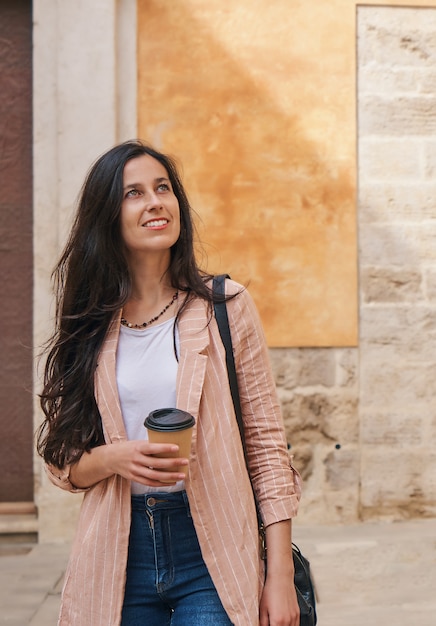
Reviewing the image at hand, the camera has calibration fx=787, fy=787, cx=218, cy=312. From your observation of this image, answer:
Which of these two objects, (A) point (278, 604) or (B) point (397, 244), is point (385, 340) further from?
(A) point (278, 604)

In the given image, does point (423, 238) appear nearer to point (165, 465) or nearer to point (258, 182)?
point (258, 182)

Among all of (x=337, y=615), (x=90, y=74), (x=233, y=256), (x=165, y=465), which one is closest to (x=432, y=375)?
(x=233, y=256)

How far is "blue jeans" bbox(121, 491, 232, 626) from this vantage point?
178 centimetres

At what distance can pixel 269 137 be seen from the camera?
15.9 feet

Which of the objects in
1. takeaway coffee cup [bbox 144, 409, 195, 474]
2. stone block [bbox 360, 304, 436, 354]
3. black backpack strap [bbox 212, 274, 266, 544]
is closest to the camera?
takeaway coffee cup [bbox 144, 409, 195, 474]

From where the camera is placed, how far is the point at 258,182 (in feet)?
15.9

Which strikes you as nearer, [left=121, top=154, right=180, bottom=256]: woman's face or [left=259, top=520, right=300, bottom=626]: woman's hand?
[left=259, top=520, right=300, bottom=626]: woman's hand

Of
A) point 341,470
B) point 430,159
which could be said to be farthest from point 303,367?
point 430,159

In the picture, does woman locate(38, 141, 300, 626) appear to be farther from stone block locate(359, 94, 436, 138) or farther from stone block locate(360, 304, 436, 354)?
stone block locate(359, 94, 436, 138)

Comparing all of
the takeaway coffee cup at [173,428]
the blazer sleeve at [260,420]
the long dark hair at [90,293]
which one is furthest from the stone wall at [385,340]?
the takeaway coffee cup at [173,428]

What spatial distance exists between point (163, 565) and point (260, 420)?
0.40 m

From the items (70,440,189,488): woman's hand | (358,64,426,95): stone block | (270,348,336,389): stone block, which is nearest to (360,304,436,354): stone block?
(270,348,336,389): stone block

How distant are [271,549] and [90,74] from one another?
3.63 m

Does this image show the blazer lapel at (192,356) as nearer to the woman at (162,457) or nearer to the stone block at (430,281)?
the woman at (162,457)
